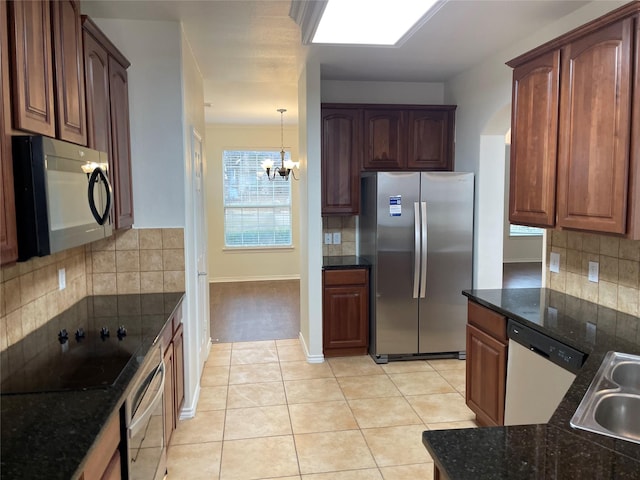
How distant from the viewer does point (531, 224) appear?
2.76 m

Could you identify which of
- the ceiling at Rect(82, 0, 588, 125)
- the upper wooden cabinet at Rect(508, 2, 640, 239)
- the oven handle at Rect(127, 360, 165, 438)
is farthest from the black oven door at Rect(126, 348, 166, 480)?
the upper wooden cabinet at Rect(508, 2, 640, 239)

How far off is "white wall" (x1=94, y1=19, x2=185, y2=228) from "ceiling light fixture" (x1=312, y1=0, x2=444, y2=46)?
3.86 feet

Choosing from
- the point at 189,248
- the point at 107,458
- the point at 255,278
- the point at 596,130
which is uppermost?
the point at 596,130

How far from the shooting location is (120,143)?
2.74 metres

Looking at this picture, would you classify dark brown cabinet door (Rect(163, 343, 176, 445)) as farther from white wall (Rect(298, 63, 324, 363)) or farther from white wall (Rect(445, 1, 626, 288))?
white wall (Rect(445, 1, 626, 288))

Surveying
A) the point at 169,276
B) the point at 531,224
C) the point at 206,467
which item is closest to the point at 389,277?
the point at 531,224

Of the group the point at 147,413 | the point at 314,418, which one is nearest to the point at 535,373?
the point at 314,418

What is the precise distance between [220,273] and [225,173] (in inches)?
70.2

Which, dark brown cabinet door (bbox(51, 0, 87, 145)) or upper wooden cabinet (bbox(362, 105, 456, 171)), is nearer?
dark brown cabinet door (bbox(51, 0, 87, 145))

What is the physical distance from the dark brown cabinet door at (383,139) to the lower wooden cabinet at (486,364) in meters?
1.94

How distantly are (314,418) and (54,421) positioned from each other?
2.11 m

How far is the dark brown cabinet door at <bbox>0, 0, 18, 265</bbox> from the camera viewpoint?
142cm

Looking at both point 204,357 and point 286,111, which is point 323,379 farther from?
point 286,111

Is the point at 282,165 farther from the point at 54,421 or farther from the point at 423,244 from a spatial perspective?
the point at 54,421
